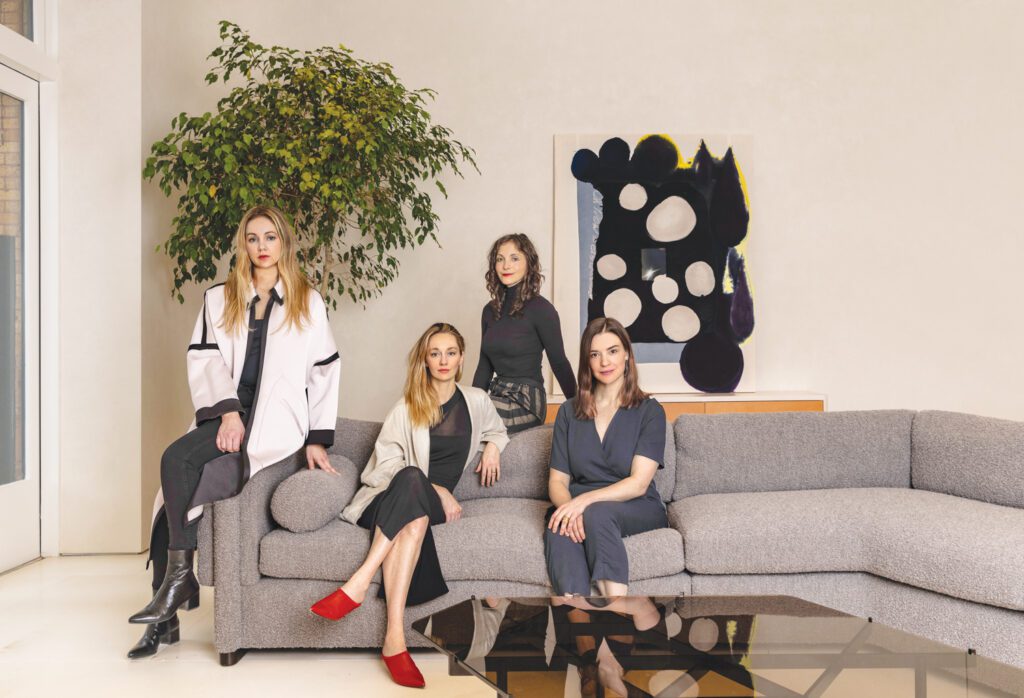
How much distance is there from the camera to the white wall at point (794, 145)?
5000 millimetres

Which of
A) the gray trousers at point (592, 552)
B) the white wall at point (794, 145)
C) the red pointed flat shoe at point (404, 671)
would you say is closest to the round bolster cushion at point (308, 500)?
the red pointed flat shoe at point (404, 671)

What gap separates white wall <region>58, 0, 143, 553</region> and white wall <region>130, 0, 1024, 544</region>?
819 millimetres

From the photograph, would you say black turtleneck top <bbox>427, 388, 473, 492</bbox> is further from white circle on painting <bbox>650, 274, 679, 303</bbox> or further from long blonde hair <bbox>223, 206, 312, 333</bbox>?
white circle on painting <bbox>650, 274, 679, 303</bbox>

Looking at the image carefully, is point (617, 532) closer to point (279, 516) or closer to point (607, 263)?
point (279, 516)

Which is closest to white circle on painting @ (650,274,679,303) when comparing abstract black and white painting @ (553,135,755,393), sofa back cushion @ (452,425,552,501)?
abstract black and white painting @ (553,135,755,393)

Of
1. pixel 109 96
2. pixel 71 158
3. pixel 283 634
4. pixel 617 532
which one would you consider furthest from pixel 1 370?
pixel 617 532

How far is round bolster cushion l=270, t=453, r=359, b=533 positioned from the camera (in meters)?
2.79

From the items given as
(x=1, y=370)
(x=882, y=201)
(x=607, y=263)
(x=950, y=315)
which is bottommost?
(x=1, y=370)

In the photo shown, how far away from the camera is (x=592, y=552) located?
2.66 metres

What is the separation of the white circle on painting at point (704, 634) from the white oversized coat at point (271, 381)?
5.33ft

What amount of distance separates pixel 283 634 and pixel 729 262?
346 centimetres

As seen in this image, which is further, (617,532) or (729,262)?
(729,262)

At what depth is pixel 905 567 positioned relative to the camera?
2615 mm

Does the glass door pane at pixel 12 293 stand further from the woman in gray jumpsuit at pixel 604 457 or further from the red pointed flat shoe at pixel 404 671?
the woman in gray jumpsuit at pixel 604 457
